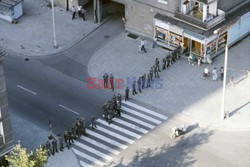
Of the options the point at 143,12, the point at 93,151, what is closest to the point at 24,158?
the point at 93,151

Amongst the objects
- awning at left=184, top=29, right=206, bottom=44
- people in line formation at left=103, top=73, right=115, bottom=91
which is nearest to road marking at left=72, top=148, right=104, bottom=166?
people in line formation at left=103, top=73, right=115, bottom=91

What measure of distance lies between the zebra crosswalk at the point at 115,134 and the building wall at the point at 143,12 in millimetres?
11622

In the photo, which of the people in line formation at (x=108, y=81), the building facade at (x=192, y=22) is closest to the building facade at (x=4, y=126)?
the people in line formation at (x=108, y=81)

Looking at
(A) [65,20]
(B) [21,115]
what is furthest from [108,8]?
(B) [21,115]

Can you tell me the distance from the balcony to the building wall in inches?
44.6

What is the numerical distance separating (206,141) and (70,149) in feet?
40.6

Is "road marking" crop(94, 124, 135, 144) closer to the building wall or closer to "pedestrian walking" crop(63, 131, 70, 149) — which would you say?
"pedestrian walking" crop(63, 131, 70, 149)

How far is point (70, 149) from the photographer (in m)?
65.2

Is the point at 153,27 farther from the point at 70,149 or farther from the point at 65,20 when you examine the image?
the point at 70,149

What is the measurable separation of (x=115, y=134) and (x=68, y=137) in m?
4.54

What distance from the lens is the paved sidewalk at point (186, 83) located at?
225 ft

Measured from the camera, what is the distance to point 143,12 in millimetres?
78000

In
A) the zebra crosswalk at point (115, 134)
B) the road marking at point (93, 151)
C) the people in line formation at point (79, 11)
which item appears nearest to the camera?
the road marking at point (93, 151)

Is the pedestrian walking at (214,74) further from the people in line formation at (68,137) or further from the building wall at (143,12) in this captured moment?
the people in line formation at (68,137)
